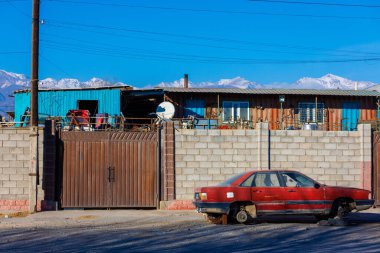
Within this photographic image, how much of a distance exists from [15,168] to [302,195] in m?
9.70

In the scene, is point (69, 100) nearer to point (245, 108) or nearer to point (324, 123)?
point (245, 108)

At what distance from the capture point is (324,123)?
103 feet

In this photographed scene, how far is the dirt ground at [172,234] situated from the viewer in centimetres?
1225

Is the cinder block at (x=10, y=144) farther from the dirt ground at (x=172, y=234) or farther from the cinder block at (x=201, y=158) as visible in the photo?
the cinder block at (x=201, y=158)

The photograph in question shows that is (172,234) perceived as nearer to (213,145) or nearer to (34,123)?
(213,145)

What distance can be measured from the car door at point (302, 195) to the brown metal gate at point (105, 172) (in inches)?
226

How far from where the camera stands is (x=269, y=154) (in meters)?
21.2

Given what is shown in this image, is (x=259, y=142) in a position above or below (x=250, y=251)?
above

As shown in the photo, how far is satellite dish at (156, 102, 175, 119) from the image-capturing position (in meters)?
28.8

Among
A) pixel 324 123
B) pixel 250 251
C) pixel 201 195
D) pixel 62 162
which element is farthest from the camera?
pixel 324 123

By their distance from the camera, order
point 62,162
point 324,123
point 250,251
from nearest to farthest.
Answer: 1. point 250,251
2. point 62,162
3. point 324,123

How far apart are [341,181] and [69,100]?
53.7 ft

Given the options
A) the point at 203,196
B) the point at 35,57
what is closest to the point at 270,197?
the point at 203,196

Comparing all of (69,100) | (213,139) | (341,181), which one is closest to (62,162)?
(213,139)
